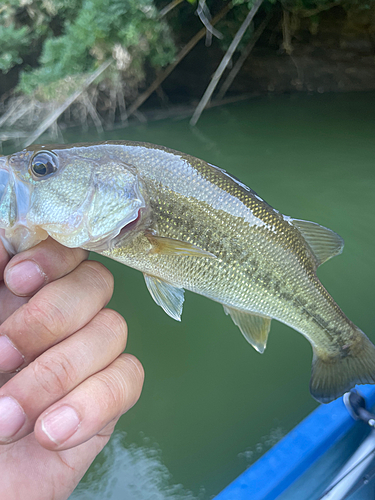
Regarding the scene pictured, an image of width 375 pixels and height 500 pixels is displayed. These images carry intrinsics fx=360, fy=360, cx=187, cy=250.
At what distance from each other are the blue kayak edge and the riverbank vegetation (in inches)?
220

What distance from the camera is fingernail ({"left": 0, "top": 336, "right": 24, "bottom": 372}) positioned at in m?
1.11

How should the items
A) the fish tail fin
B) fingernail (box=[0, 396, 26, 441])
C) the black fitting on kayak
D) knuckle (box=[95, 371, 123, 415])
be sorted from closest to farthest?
fingernail (box=[0, 396, 26, 441])
knuckle (box=[95, 371, 123, 415])
the fish tail fin
the black fitting on kayak

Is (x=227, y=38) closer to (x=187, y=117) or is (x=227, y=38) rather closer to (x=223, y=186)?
(x=187, y=117)

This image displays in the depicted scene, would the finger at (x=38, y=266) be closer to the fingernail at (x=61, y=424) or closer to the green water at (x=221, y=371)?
the fingernail at (x=61, y=424)

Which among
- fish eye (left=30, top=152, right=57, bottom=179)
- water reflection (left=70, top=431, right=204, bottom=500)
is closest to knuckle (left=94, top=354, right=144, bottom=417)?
fish eye (left=30, top=152, right=57, bottom=179)

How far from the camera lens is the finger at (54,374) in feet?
3.20

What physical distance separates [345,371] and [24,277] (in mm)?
1311

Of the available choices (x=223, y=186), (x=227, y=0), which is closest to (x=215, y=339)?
(x=223, y=186)

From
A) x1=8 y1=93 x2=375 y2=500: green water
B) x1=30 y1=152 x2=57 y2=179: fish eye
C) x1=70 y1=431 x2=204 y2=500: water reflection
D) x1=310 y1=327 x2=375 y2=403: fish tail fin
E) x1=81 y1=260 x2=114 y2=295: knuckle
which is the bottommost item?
x1=70 y1=431 x2=204 y2=500: water reflection

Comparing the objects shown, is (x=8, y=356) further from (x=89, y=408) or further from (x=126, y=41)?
(x=126, y=41)

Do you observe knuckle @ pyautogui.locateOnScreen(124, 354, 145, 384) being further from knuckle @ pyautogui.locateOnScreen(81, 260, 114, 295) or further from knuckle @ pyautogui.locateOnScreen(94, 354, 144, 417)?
knuckle @ pyautogui.locateOnScreen(81, 260, 114, 295)

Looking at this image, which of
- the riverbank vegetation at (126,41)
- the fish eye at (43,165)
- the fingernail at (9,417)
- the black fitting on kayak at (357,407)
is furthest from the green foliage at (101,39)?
the fingernail at (9,417)

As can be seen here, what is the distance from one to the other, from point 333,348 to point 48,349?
3.74ft

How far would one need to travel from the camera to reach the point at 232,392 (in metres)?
2.34
